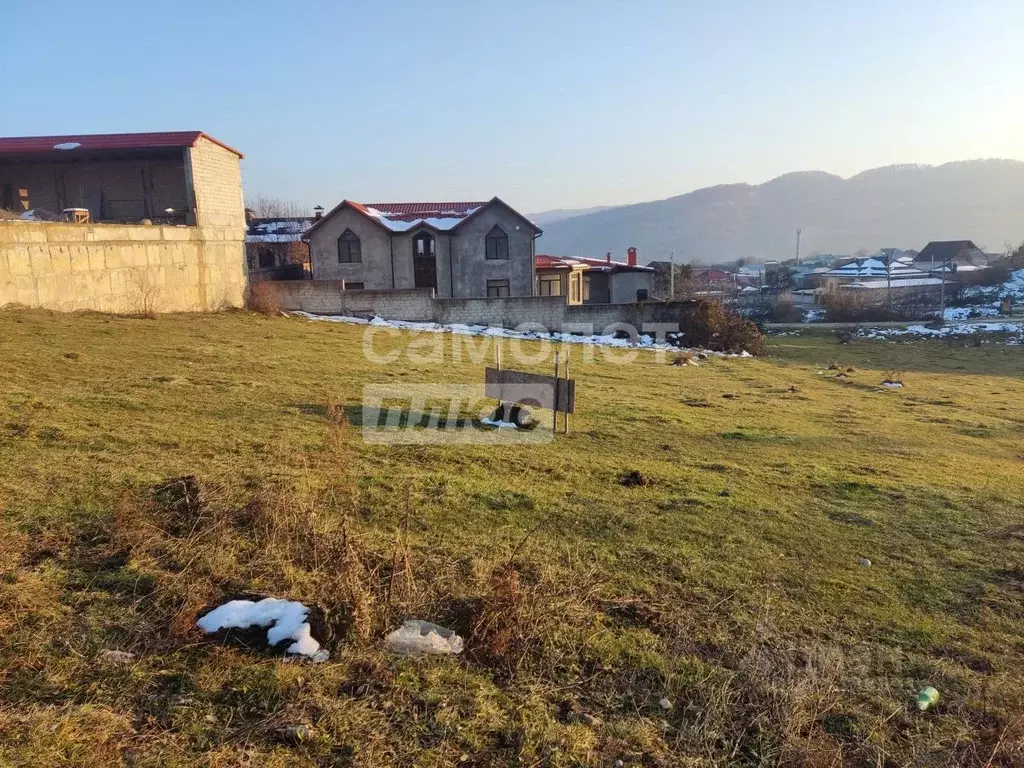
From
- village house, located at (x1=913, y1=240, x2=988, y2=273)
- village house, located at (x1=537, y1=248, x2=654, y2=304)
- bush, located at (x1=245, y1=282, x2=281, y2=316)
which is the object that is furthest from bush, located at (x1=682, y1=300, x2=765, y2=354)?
village house, located at (x1=913, y1=240, x2=988, y2=273)

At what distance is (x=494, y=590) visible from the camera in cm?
446

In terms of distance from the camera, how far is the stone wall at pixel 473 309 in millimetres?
25375

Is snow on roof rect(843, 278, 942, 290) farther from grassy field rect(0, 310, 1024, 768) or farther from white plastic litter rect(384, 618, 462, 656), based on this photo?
white plastic litter rect(384, 618, 462, 656)

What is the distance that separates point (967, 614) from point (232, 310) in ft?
69.8

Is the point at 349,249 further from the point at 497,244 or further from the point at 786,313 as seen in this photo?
the point at 786,313

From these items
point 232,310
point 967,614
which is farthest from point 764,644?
point 232,310

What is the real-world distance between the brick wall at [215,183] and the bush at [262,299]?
8.79 feet

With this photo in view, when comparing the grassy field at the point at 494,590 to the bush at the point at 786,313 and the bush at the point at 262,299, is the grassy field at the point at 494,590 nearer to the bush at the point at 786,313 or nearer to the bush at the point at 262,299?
the bush at the point at 262,299

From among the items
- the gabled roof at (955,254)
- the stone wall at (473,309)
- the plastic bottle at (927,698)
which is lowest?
the plastic bottle at (927,698)

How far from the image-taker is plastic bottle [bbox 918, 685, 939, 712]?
13.1ft

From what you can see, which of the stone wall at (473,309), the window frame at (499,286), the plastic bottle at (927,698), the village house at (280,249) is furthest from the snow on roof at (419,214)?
the plastic bottle at (927,698)

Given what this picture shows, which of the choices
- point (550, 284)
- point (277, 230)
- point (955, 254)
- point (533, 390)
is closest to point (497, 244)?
point (550, 284)

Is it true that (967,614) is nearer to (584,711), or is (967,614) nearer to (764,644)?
(764,644)

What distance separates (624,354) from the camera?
882 inches
